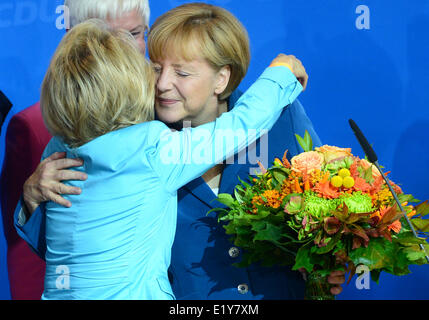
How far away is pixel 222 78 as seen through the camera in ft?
6.13

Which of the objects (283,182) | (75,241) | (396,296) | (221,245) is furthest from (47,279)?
(396,296)

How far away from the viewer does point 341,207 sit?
146 centimetres

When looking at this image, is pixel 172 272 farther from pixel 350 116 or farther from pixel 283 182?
pixel 350 116

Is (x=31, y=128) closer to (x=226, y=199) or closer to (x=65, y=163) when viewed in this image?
(x=65, y=163)

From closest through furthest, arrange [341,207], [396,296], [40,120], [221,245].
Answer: [341,207]
[221,245]
[40,120]
[396,296]

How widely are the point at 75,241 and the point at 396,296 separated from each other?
1572 mm

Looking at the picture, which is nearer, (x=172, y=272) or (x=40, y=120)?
(x=172, y=272)

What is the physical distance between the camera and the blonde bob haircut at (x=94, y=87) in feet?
4.98

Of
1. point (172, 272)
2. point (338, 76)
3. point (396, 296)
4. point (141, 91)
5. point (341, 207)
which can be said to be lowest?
point (396, 296)

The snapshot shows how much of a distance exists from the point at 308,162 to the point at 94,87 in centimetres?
53

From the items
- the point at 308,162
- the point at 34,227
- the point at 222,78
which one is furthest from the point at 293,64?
the point at 34,227

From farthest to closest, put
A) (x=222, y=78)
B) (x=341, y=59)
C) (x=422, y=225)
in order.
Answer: (x=341, y=59), (x=222, y=78), (x=422, y=225)

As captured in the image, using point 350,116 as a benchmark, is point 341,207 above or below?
below

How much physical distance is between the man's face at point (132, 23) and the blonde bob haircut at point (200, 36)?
0.75ft
